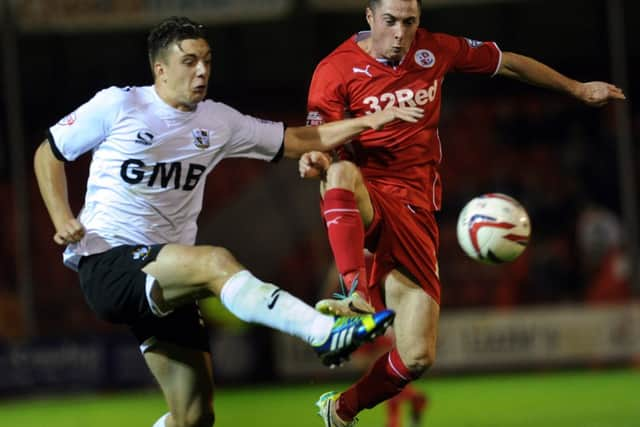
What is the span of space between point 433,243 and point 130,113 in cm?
199

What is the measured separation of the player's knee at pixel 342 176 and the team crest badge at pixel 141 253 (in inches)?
42.2

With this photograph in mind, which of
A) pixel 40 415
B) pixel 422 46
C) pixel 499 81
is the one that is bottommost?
pixel 40 415

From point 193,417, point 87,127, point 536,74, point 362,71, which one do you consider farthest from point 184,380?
point 536,74

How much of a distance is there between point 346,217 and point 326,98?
785 mm

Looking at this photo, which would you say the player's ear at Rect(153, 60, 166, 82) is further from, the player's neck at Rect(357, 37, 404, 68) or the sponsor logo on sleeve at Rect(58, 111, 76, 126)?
the player's neck at Rect(357, 37, 404, 68)

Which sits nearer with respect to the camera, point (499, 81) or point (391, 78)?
point (391, 78)

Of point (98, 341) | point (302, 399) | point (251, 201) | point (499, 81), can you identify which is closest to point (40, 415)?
point (98, 341)

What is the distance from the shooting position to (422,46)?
21.5ft

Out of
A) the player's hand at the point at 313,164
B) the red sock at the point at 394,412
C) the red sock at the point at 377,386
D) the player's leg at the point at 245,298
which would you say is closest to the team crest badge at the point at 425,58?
the player's hand at the point at 313,164

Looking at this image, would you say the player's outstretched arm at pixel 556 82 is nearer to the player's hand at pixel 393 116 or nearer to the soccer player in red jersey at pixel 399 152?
the soccer player in red jersey at pixel 399 152

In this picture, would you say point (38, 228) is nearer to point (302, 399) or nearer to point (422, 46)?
point (302, 399)

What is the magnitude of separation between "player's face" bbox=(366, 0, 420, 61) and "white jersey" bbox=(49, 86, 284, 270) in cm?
109

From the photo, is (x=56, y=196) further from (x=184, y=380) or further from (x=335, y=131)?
(x=335, y=131)

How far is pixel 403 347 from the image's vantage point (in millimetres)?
6371
